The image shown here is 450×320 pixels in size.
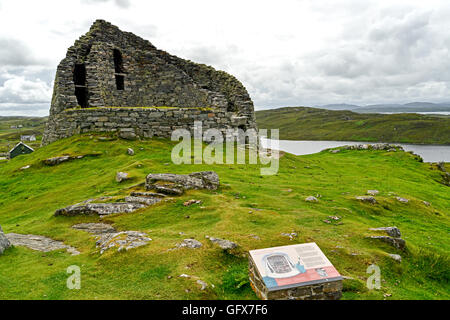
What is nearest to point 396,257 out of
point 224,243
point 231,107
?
point 224,243

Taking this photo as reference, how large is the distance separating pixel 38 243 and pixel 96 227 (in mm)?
1784

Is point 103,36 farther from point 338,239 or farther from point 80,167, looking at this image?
point 338,239

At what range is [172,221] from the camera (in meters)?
10.8

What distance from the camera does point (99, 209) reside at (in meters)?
11.8

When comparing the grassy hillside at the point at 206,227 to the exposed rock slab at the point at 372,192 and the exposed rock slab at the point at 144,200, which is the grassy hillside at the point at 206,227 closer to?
the exposed rock slab at the point at 372,192

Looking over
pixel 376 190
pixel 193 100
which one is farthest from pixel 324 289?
pixel 193 100

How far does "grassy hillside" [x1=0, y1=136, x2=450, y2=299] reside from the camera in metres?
6.85

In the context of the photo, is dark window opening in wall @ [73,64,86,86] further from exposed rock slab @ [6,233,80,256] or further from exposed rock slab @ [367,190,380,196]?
exposed rock slab @ [367,190,380,196]

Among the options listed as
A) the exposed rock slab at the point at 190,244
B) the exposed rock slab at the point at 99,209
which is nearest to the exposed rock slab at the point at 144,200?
the exposed rock slab at the point at 99,209

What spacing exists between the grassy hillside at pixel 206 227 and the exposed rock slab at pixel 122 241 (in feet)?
0.78

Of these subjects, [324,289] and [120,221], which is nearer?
[324,289]

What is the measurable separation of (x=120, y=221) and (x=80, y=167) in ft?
30.9

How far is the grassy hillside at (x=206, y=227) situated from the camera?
6852 millimetres

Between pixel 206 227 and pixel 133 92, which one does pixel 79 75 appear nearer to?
pixel 133 92
